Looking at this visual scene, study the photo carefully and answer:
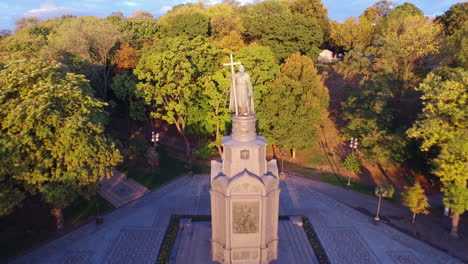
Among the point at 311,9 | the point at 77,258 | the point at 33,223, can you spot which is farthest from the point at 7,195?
the point at 311,9

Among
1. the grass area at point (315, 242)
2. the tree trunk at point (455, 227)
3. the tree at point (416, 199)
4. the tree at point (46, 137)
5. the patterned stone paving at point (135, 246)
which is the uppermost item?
the tree at point (46, 137)

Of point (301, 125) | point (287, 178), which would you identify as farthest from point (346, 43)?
point (287, 178)

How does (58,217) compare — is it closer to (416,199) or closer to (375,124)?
(416,199)

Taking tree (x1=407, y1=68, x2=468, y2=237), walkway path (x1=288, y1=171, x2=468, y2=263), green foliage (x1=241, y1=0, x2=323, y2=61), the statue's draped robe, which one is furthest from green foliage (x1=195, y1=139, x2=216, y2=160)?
tree (x1=407, y1=68, x2=468, y2=237)

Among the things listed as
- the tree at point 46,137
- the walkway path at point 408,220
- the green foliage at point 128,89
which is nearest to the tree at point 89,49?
the green foliage at point 128,89

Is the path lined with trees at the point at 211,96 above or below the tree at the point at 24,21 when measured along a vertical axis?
below

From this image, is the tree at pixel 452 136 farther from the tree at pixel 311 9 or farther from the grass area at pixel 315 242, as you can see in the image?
the tree at pixel 311 9

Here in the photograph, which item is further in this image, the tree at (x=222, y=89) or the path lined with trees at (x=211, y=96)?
the tree at (x=222, y=89)
